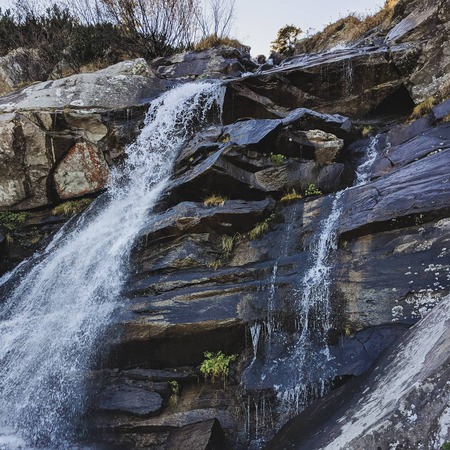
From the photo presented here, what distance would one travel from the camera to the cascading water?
534cm

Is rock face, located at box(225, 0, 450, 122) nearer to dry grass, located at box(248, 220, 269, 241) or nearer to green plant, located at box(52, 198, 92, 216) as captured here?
green plant, located at box(52, 198, 92, 216)

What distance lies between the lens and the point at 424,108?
9.95 m

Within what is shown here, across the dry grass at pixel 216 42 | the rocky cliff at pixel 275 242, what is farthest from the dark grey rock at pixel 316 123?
the dry grass at pixel 216 42

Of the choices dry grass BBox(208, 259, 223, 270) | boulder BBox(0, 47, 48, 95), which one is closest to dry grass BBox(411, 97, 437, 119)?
dry grass BBox(208, 259, 223, 270)

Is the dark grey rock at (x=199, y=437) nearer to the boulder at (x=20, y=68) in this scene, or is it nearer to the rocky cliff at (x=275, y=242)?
the rocky cliff at (x=275, y=242)

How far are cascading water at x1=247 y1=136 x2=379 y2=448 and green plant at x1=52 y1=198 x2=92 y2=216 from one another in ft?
22.4

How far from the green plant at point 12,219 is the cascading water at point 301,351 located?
7.93m

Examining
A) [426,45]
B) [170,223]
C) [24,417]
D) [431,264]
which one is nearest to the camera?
[431,264]

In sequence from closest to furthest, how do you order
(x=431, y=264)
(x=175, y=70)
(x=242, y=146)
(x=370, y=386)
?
(x=370, y=386)
(x=431, y=264)
(x=242, y=146)
(x=175, y=70)

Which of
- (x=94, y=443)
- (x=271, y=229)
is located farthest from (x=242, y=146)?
(x=94, y=443)

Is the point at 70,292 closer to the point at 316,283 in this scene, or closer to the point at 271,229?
the point at 271,229

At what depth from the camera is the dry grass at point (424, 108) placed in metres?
9.86

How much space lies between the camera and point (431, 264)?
5.61 meters

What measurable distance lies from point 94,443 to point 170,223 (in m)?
3.78
